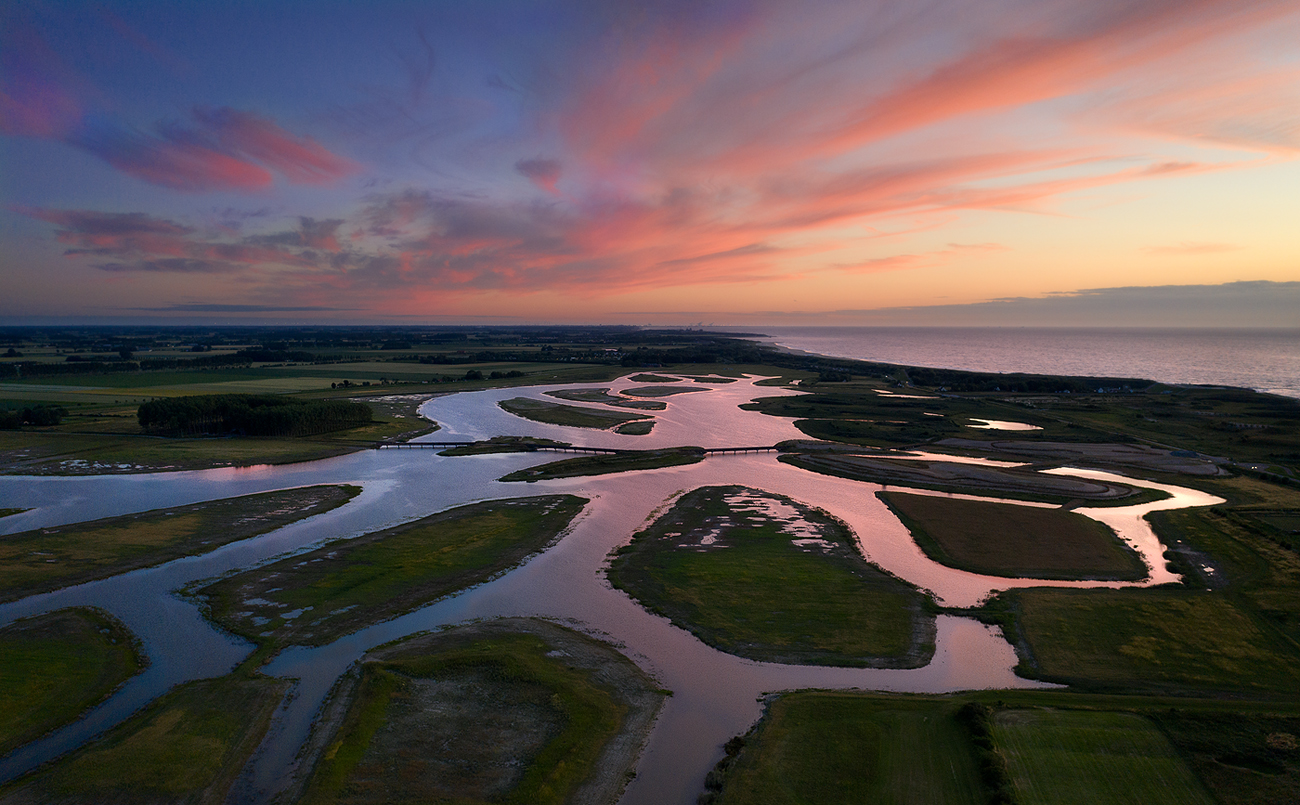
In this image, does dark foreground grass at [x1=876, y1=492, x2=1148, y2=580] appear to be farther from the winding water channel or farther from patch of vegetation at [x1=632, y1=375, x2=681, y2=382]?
patch of vegetation at [x1=632, y1=375, x2=681, y2=382]

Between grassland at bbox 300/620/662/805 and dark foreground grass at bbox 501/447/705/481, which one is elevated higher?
grassland at bbox 300/620/662/805

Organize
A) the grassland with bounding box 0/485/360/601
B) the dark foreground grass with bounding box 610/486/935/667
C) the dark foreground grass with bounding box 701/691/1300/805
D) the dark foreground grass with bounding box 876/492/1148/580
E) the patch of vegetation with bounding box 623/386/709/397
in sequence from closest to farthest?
the dark foreground grass with bounding box 701/691/1300/805 → the dark foreground grass with bounding box 610/486/935/667 → the grassland with bounding box 0/485/360/601 → the dark foreground grass with bounding box 876/492/1148/580 → the patch of vegetation with bounding box 623/386/709/397

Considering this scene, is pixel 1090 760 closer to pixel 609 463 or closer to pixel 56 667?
pixel 56 667

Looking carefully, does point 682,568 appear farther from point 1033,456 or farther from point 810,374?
point 810,374

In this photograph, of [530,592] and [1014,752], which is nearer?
[1014,752]

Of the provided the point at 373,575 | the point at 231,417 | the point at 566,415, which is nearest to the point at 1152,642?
the point at 373,575

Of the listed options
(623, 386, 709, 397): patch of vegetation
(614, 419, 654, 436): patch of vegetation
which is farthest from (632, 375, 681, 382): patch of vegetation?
(614, 419, 654, 436): patch of vegetation
